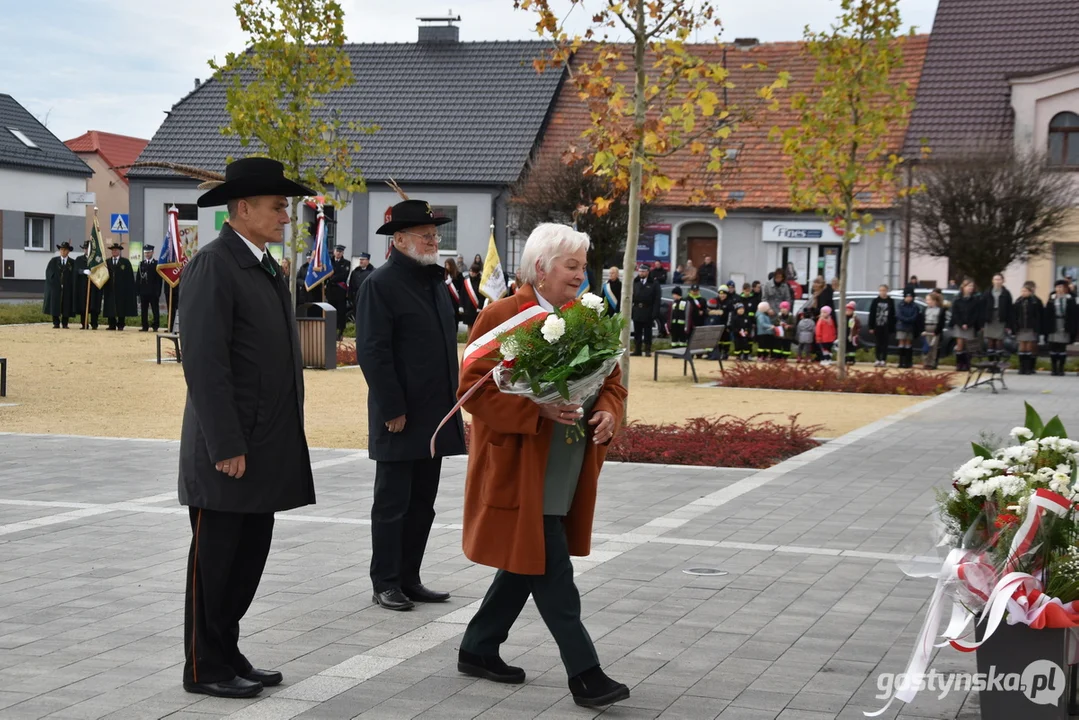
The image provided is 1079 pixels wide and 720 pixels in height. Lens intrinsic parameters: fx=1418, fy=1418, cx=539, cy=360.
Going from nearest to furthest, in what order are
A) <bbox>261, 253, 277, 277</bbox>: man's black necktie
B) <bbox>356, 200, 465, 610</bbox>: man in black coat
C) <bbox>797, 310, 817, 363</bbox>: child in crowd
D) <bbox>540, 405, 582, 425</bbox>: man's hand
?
<bbox>540, 405, 582, 425</bbox>: man's hand → <bbox>261, 253, 277, 277</bbox>: man's black necktie → <bbox>356, 200, 465, 610</bbox>: man in black coat → <bbox>797, 310, 817, 363</bbox>: child in crowd

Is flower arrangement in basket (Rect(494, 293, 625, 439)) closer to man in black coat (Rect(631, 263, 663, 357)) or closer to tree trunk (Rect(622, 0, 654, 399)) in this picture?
tree trunk (Rect(622, 0, 654, 399))

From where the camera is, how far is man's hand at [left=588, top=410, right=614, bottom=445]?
5287 mm

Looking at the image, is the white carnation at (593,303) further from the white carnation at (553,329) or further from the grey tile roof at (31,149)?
the grey tile roof at (31,149)

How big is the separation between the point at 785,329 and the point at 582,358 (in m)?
24.8

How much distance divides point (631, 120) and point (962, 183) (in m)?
18.5

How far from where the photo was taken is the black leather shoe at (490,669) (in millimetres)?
5562

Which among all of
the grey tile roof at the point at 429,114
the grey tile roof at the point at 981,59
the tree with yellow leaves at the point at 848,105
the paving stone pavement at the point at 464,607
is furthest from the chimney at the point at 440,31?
the paving stone pavement at the point at 464,607

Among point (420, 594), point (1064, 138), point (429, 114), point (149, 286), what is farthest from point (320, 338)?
point (1064, 138)

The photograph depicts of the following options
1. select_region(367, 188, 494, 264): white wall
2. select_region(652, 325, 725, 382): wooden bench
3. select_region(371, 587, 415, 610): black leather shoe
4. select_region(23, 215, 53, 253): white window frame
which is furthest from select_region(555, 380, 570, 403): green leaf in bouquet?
select_region(23, 215, 53, 253): white window frame

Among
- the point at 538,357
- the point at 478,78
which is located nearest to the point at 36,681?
the point at 538,357

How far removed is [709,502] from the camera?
10.2 meters

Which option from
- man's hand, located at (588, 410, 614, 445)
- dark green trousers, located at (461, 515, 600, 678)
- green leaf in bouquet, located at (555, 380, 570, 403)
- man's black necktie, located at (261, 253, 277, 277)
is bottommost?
dark green trousers, located at (461, 515, 600, 678)

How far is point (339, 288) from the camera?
32.3 m

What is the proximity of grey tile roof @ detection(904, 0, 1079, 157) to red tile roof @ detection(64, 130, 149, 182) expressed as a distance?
4174 cm
